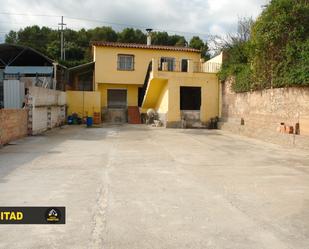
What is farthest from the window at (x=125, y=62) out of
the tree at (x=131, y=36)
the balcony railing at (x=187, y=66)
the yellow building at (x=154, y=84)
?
the tree at (x=131, y=36)

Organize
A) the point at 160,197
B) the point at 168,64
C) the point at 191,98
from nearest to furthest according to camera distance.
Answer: the point at 160,197 → the point at 191,98 → the point at 168,64

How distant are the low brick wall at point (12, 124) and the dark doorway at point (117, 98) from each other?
1369cm

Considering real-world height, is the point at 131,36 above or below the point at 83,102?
above

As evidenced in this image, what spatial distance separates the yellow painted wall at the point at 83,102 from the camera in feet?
91.4

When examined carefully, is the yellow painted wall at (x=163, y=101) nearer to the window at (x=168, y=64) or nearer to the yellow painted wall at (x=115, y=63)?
the window at (x=168, y=64)

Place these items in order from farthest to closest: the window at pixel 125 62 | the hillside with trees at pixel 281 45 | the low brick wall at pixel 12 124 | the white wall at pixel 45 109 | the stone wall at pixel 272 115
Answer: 1. the window at pixel 125 62
2. the white wall at pixel 45 109
3. the hillside with trees at pixel 281 45
4. the stone wall at pixel 272 115
5. the low brick wall at pixel 12 124

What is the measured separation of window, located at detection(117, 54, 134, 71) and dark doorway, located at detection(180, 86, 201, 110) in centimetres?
646

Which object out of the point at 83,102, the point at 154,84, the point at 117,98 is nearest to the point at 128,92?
the point at 117,98

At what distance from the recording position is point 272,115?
54.4 feet

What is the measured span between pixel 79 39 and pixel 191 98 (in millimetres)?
30505

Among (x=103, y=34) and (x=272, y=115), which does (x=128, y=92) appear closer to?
(x=272, y=115)

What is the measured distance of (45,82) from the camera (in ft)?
75.6

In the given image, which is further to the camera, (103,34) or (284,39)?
(103,34)

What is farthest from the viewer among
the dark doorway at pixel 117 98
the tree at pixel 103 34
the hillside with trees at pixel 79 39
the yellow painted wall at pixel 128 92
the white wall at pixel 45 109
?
the tree at pixel 103 34
